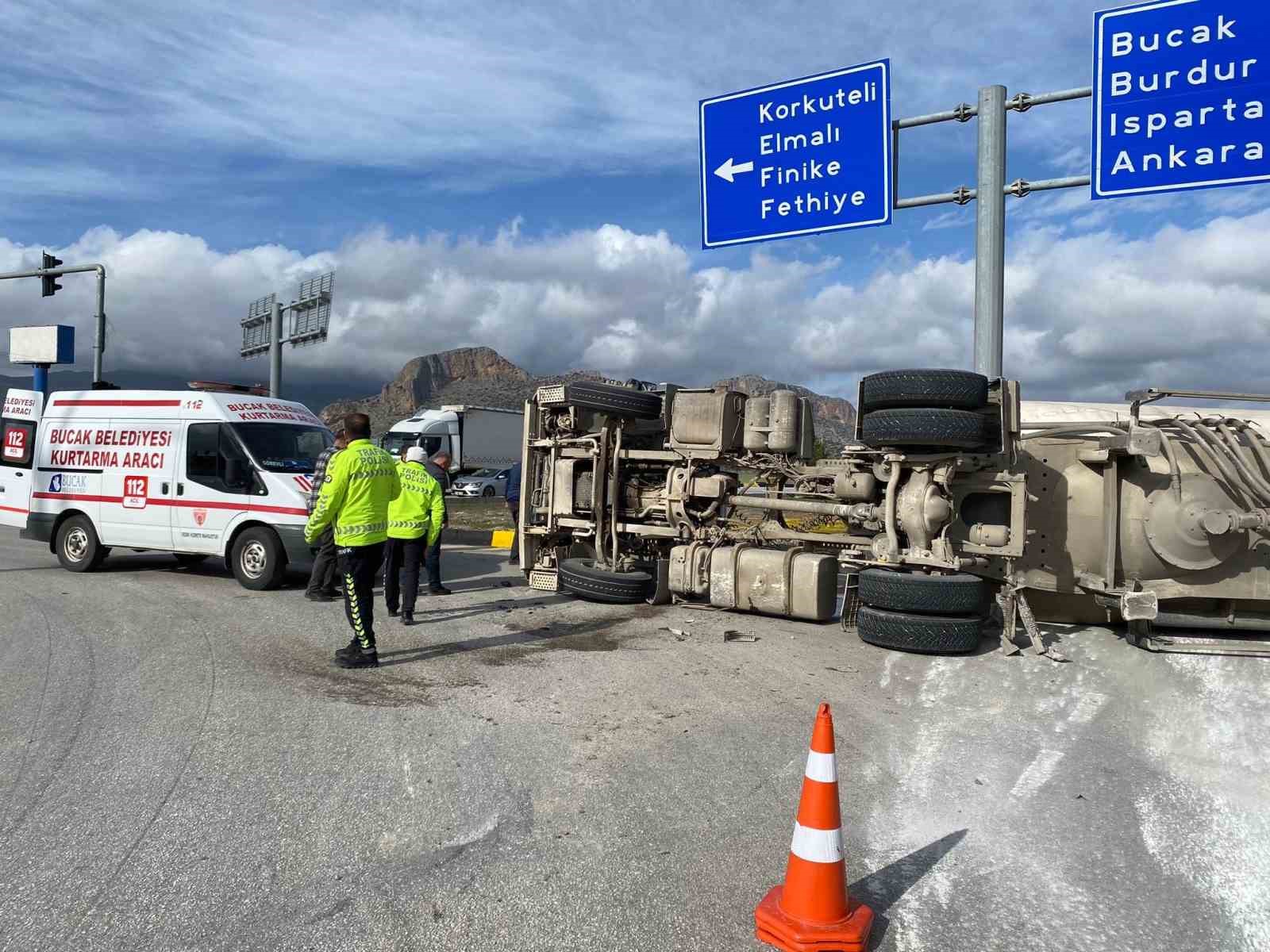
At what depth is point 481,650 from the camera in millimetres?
7230

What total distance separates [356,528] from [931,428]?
14.6 ft

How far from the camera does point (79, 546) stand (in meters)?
11.0

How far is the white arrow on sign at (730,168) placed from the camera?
9.78 meters

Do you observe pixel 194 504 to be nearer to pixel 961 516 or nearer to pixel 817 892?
pixel 961 516

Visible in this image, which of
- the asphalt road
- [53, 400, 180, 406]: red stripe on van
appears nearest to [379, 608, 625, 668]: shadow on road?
the asphalt road

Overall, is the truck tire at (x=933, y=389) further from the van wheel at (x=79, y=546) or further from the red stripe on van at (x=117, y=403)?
the van wheel at (x=79, y=546)

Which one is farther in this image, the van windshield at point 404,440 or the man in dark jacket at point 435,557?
the van windshield at point 404,440

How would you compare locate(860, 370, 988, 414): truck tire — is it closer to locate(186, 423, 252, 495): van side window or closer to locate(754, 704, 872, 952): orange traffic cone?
locate(754, 704, 872, 952): orange traffic cone

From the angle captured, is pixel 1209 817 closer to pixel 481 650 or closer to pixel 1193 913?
pixel 1193 913

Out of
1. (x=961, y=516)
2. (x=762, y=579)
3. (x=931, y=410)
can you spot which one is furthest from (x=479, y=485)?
(x=931, y=410)

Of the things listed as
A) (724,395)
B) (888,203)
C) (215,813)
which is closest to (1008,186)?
(888,203)

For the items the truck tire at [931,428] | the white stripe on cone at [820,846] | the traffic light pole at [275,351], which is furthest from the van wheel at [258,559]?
the traffic light pole at [275,351]

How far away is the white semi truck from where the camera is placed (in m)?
34.1

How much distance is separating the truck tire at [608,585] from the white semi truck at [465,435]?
23574 mm
